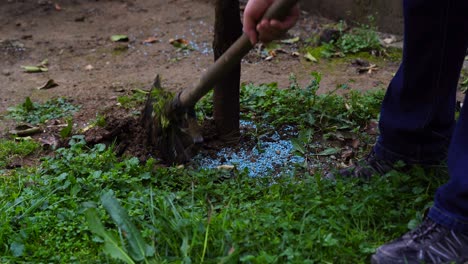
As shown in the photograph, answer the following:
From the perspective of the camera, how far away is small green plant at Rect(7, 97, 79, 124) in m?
3.65

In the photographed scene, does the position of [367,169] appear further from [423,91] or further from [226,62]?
[226,62]

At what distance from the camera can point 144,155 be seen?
3.10 metres

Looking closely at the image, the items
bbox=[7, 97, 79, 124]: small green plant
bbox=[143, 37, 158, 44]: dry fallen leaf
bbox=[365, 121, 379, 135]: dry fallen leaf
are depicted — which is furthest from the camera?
bbox=[143, 37, 158, 44]: dry fallen leaf

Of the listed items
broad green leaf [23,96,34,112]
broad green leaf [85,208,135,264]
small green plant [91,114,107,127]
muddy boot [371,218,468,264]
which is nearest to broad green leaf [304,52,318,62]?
small green plant [91,114,107,127]

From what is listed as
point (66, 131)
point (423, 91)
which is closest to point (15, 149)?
point (66, 131)

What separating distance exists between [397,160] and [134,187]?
1.10 m

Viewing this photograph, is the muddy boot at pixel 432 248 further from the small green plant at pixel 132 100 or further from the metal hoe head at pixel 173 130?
the small green plant at pixel 132 100

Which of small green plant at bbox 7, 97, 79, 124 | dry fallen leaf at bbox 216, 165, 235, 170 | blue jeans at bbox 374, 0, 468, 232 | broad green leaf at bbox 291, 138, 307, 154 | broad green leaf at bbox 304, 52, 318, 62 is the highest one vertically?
blue jeans at bbox 374, 0, 468, 232

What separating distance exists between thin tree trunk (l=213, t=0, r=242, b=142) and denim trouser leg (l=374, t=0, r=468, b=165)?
2.47ft

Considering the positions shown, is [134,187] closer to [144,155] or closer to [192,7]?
[144,155]

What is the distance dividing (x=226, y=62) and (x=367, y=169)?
0.74m

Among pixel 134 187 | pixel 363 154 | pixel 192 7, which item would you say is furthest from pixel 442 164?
pixel 192 7

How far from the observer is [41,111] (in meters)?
3.76

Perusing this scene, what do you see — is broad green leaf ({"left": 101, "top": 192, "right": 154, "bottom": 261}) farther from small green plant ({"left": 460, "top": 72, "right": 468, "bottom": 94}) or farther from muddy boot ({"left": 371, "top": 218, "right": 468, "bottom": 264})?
small green plant ({"left": 460, "top": 72, "right": 468, "bottom": 94})
